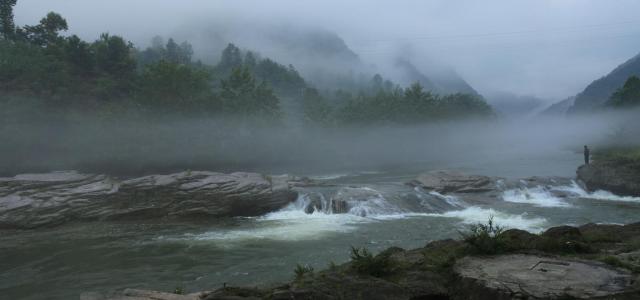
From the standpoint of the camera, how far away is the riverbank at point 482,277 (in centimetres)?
618

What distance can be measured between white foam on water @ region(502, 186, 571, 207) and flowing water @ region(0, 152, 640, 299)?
0.06 metres

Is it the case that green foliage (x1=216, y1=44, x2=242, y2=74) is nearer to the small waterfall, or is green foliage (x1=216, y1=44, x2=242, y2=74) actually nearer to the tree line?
the tree line

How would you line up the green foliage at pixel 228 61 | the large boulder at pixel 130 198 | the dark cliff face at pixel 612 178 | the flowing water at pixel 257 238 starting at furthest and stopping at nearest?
the green foliage at pixel 228 61 → the dark cliff face at pixel 612 178 → the large boulder at pixel 130 198 → the flowing water at pixel 257 238

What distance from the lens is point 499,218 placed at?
68.3ft

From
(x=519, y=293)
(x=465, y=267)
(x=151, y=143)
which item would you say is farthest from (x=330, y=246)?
(x=151, y=143)

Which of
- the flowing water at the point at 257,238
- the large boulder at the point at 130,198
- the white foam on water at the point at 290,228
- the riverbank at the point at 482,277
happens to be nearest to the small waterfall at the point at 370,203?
the flowing water at the point at 257,238

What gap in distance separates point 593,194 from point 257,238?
2176cm

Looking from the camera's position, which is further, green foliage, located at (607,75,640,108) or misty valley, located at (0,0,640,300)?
green foliage, located at (607,75,640,108)

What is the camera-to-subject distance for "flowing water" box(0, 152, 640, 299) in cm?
1270

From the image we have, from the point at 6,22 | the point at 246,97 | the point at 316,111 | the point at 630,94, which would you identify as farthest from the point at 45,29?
the point at 630,94

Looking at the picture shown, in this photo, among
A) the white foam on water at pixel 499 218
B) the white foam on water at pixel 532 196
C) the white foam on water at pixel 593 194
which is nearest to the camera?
the white foam on water at pixel 499 218

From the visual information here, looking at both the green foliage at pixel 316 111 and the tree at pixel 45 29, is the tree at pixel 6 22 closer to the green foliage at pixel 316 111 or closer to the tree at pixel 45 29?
the tree at pixel 45 29

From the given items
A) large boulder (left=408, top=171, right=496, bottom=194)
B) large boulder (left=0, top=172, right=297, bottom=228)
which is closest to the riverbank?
large boulder (left=0, top=172, right=297, bottom=228)

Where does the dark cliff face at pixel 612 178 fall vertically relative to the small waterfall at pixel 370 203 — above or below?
above
